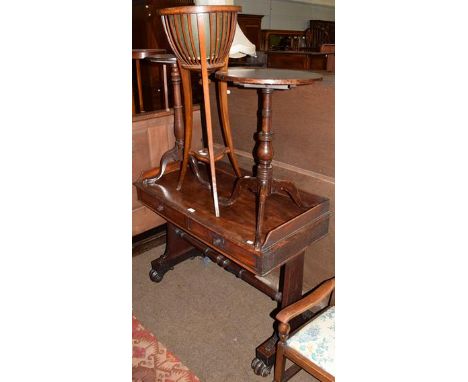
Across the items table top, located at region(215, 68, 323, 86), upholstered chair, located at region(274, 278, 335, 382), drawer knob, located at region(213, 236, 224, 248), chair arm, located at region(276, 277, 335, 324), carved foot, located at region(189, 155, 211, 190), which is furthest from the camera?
carved foot, located at region(189, 155, 211, 190)

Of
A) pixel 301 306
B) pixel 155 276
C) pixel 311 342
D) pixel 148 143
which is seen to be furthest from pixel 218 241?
pixel 148 143

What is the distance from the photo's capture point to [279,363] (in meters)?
1.68

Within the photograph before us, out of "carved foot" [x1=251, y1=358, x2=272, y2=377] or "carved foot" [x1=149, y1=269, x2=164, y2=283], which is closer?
"carved foot" [x1=251, y1=358, x2=272, y2=377]

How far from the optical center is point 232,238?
164 cm

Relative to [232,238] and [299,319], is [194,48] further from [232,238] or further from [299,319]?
[299,319]

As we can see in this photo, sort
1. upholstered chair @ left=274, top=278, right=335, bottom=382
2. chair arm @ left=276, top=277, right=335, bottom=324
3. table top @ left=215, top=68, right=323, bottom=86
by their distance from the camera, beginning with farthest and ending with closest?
chair arm @ left=276, top=277, right=335, bottom=324
upholstered chair @ left=274, top=278, right=335, bottom=382
table top @ left=215, top=68, right=323, bottom=86

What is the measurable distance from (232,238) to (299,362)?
563mm

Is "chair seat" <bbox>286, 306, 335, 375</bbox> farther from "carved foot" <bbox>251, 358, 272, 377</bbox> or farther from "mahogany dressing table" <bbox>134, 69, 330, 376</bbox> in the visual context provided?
"carved foot" <bbox>251, 358, 272, 377</bbox>

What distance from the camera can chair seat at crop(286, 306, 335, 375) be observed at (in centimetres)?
149

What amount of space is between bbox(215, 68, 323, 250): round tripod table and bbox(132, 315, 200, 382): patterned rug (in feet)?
2.80

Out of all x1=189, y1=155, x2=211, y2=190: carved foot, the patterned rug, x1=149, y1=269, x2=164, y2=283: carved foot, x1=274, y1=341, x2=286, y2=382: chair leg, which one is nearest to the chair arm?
x1=274, y1=341, x2=286, y2=382: chair leg

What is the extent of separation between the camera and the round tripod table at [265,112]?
1.34 meters

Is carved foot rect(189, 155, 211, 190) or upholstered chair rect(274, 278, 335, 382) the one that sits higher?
carved foot rect(189, 155, 211, 190)
